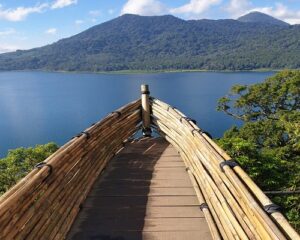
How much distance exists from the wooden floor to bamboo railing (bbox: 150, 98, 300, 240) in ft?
0.53

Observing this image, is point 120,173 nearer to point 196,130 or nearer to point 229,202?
point 196,130

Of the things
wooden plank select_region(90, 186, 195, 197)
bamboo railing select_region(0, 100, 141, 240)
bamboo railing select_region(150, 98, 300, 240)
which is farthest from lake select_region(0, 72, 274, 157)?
bamboo railing select_region(150, 98, 300, 240)

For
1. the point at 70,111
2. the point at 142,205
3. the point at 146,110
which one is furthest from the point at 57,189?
the point at 70,111

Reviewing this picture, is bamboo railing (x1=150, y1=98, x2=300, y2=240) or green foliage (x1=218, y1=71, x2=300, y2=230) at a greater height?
bamboo railing (x1=150, y1=98, x2=300, y2=240)

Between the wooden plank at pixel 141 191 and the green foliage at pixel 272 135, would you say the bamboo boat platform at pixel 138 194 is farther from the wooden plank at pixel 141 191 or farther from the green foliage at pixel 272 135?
the green foliage at pixel 272 135

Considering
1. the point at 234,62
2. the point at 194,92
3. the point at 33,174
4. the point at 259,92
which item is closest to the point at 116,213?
the point at 33,174

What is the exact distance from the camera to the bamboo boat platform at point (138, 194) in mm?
2564

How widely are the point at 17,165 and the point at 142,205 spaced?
611 inches

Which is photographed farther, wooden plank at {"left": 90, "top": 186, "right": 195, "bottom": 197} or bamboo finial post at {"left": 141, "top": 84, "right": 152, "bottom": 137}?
bamboo finial post at {"left": 141, "top": 84, "right": 152, "bottom": 137}

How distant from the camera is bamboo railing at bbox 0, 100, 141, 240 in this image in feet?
8.30

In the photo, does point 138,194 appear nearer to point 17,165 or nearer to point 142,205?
point 142,205

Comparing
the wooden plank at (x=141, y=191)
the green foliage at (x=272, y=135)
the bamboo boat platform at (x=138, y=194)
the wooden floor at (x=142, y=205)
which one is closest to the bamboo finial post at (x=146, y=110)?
the bamboo boat platform at (x=138, y=194)

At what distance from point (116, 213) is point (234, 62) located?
5998 inches

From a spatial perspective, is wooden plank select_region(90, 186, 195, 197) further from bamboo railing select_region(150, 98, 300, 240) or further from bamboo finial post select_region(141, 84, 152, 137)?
bamboo finial post select_region(141, 84, 152, 137)
